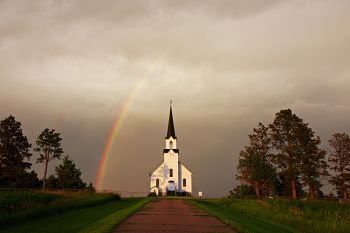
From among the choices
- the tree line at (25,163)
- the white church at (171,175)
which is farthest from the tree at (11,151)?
the white church at (171,175)

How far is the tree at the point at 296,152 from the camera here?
65438mm

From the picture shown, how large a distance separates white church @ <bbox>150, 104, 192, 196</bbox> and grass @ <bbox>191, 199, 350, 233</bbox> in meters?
59.1

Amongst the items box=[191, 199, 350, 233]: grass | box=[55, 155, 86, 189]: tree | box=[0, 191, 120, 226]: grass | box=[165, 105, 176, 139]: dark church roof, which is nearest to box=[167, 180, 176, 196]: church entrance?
box=[165, 105, 176, 139]: dark church roof

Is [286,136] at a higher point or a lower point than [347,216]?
higher

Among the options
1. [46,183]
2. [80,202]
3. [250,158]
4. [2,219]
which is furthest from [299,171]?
[2,219]

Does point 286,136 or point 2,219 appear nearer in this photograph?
point 2,219

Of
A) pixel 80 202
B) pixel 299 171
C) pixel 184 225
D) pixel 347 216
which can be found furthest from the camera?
pixel 299 171

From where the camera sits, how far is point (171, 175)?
105m

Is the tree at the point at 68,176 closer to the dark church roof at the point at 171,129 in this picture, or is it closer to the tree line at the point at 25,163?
the tree line at the point at 25,163

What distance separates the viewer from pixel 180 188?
105188mm

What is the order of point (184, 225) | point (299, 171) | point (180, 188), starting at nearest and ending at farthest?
point (184, 225)
point (299, 171)
point (180, 188)

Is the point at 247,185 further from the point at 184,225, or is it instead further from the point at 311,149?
the point at 184,225

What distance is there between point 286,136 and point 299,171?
6.43m

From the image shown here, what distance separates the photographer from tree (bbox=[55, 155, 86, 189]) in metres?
79.3
